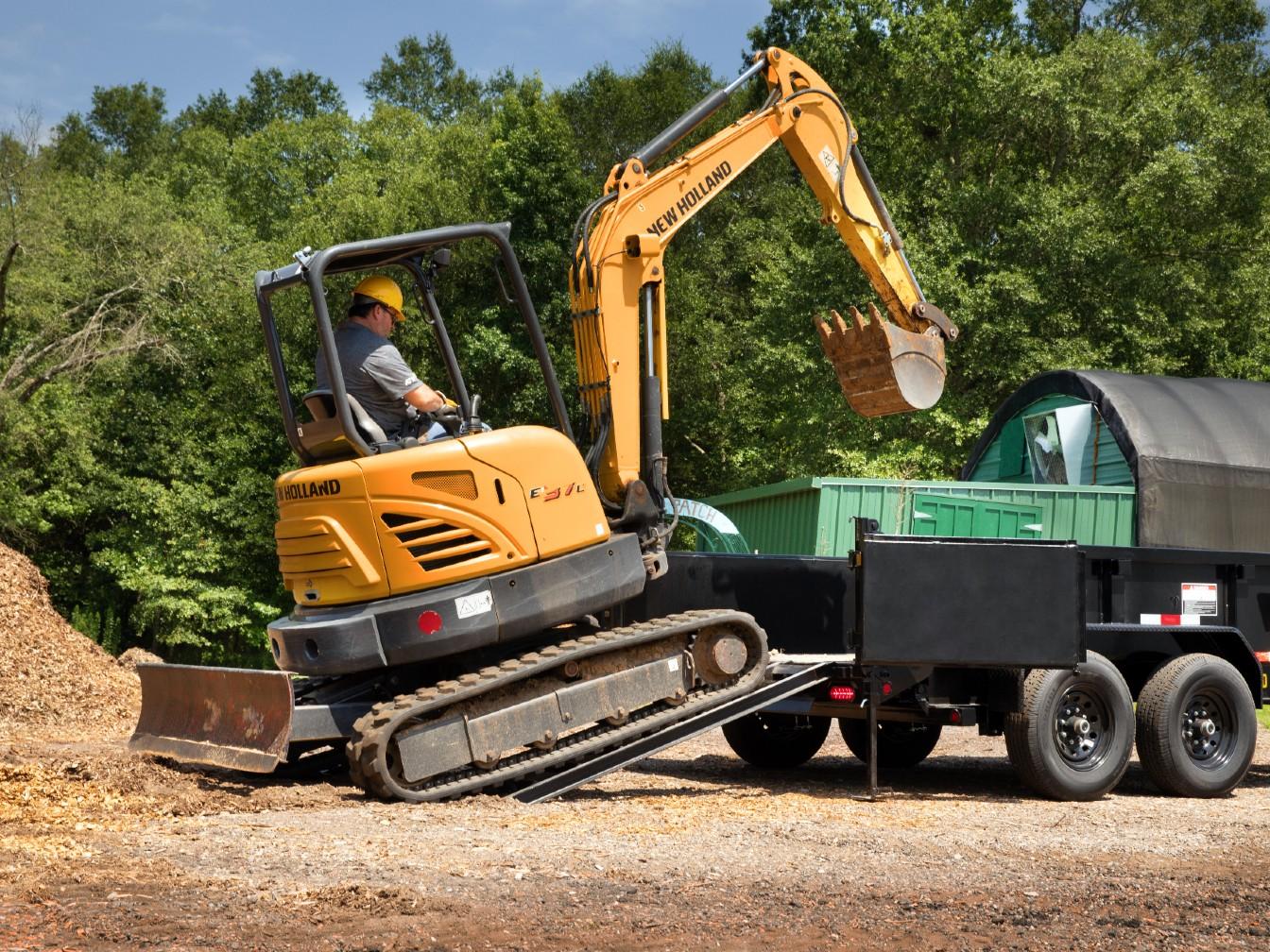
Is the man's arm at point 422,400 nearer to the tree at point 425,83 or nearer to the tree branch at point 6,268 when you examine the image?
the tree branch at point 6,268

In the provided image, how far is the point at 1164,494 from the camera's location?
14672 millimetres

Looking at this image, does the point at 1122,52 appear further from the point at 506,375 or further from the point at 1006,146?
the point at 506,375

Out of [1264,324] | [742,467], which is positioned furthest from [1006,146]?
[742,467]

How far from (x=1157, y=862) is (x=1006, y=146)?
25.7 m

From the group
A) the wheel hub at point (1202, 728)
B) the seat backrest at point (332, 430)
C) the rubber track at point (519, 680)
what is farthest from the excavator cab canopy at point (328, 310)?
the wheel hub at point (1202, 728)

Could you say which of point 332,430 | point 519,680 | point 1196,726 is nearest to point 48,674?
point 332,430

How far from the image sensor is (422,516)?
8234 millimetres

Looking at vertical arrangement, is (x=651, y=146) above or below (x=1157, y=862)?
above

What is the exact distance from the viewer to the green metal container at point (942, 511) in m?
15.0

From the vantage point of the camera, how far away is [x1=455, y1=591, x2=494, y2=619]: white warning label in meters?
8.34

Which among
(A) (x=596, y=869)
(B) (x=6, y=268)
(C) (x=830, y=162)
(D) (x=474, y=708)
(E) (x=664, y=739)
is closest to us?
Answer: (A) (x=596, y=869)

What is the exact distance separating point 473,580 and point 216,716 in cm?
186

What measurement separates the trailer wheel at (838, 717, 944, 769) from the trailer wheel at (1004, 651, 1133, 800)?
6.16 ft

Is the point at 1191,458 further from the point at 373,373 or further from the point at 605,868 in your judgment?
the point at 605,868
